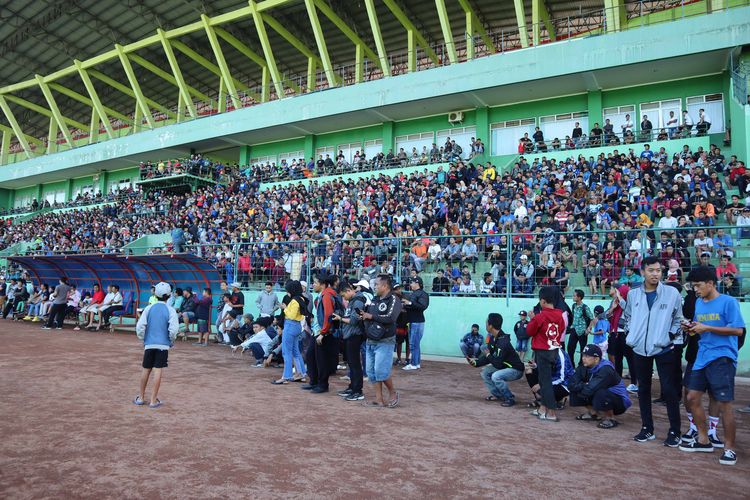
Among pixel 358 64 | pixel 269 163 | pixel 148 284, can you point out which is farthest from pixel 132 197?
pixel 148 284

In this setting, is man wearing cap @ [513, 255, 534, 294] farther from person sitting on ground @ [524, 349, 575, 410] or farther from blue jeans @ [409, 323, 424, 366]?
person sitting on ground @ [524, 349, 575, 410]

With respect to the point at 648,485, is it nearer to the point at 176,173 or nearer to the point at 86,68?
the point at 176,173

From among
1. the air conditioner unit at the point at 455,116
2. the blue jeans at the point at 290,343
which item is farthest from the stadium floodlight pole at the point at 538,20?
the blue jeans at the point at 290,343

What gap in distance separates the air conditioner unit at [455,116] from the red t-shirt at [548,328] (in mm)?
20589

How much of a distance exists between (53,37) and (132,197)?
47.1 ft

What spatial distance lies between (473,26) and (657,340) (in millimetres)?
28734

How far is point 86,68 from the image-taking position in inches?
1559

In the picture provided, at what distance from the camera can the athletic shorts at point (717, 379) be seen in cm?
491

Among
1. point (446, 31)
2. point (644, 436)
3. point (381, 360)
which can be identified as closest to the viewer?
point (644, 436)

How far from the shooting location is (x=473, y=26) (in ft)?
99.8

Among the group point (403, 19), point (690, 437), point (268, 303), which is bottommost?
point (690, 437)

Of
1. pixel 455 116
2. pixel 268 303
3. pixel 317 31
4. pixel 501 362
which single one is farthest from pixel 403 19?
pixel 501 362

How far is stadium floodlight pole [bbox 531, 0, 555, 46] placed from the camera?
2456cm

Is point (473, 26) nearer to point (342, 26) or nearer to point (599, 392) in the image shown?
point (342, 26)
